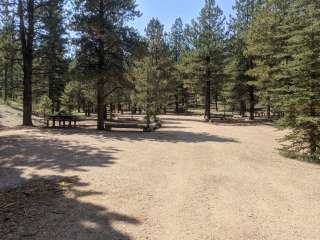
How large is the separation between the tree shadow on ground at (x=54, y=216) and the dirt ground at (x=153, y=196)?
16 millimetres

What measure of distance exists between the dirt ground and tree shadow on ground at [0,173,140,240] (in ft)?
0.05

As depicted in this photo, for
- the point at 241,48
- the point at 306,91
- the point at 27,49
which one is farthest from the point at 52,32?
the point at 241,48

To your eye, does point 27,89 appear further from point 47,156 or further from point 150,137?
point 47,156

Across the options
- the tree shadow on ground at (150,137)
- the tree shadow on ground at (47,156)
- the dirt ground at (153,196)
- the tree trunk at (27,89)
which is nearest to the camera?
the dirt ground at (153,196)

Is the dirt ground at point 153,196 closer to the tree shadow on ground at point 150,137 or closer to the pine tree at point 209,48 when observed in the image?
the tree shadow on ground at point 150,137

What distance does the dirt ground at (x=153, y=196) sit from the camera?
4.93 metres

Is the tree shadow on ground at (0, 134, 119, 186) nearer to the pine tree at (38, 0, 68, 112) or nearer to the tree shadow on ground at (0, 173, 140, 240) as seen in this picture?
the tree shadow on ground at (0, 173, 140, 240)

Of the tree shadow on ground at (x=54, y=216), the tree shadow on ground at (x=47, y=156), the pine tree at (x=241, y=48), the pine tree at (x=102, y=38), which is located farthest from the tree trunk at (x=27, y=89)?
the pine tree at (x=241, y=48)

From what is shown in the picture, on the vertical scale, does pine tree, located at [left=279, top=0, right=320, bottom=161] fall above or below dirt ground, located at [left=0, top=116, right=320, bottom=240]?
above

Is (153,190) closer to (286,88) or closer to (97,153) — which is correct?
(97,153)

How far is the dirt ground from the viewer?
16.2ft

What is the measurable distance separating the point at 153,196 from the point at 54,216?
1.97 m

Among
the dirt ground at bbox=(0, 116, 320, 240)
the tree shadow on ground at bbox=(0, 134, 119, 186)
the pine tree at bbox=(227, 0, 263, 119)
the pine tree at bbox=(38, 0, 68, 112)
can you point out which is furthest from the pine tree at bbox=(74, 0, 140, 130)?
the pine tree at bbox=(227, 0, 263, 119)

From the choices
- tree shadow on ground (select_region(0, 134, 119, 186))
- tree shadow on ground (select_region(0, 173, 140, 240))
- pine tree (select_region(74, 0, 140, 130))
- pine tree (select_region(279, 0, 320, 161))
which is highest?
pine tree (select_region(74, 0, 140, 130))
